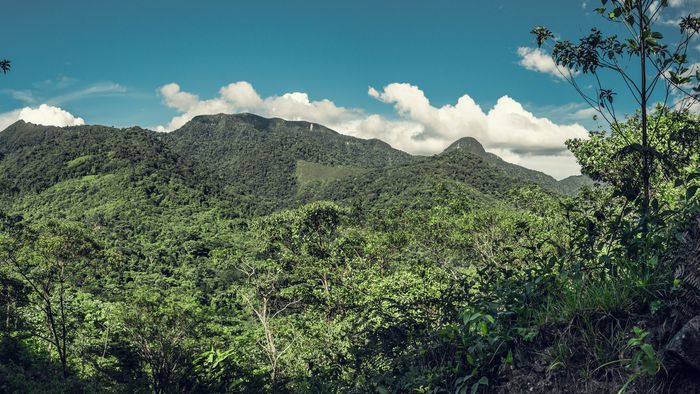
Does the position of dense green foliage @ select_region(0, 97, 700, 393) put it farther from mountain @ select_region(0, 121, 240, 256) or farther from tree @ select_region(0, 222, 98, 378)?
mountain @ select_region(0, 121, 240, 256)

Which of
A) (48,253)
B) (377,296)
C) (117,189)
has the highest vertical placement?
(117,189)

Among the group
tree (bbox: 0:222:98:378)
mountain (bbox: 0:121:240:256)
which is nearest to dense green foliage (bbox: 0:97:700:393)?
tree (bbox: 0:222:98:378)

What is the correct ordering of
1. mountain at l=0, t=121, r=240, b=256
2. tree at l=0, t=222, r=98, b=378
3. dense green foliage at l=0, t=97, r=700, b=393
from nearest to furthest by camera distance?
dense green foliage at l=0, t=97, r=700, b=393 → tree at l=0, t=222, r=98, b=378 → mountain at l=0, t=121, r=240, b=256

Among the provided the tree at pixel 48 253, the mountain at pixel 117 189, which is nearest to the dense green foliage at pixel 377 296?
the tree at pixel 48 253

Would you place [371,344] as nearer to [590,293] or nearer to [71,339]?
[590,293]

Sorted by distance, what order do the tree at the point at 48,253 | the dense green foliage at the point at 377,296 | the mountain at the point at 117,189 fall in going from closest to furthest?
the dense green foliage at the point at 377,296, the tree at the point at 48,253, the mountain at the point at 117,189

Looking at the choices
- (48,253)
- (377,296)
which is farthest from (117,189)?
(377,296)

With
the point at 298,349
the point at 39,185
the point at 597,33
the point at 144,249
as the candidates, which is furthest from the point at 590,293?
the point at 39,185

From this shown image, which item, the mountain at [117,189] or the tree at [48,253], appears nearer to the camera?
the tree at [48,253]

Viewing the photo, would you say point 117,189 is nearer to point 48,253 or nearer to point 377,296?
point 48,253

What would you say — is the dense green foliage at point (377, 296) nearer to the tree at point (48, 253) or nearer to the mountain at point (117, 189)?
the tree at point (48, 253)

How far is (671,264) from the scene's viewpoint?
2.94 metres

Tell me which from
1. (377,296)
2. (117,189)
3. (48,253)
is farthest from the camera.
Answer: (117,189)

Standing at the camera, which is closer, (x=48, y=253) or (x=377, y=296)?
(x=377, y=296)
